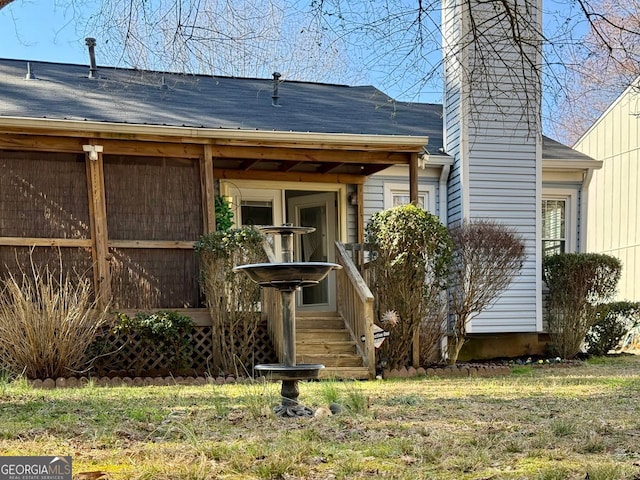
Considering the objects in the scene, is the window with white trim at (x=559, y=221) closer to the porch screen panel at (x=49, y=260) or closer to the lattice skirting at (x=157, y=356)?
the lattice skirting at (x=157, y=356)

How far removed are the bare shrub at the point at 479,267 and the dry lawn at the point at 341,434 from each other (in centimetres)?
334

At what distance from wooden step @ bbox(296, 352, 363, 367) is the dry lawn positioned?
192cm

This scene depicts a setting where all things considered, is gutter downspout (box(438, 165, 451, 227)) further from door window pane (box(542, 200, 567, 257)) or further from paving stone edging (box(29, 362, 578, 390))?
paving stone edging (box(29, 362, 578, 390))

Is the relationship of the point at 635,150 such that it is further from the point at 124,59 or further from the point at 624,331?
the point at 124,59

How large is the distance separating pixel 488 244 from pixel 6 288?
6.29 meters

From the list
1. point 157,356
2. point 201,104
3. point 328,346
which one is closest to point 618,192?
point 201,104

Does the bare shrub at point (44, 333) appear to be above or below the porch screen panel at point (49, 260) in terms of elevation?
below

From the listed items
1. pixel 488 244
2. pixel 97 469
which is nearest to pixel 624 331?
pixel 488 244

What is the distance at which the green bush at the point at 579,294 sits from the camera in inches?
422

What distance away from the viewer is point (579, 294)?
10.8 metres

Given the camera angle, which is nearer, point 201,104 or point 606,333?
point 201,104

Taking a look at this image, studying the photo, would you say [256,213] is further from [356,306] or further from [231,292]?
[356,306]

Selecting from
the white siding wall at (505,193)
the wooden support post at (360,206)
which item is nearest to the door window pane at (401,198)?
the white siding wall at (505,193)

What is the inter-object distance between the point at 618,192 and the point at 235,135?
454 inches
